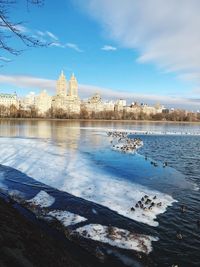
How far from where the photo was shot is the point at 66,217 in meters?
12.0

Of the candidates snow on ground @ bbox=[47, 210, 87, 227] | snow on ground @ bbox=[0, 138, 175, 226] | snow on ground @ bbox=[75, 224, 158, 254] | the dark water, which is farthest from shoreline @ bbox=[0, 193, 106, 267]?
snow on ground @ bbox=[0, 138, 175, 226]

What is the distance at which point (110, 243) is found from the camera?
9867 millimetres

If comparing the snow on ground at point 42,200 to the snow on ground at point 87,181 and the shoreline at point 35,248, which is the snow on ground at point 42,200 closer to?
the snow on ground at point 87,181

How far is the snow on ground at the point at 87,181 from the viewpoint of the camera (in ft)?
44.7

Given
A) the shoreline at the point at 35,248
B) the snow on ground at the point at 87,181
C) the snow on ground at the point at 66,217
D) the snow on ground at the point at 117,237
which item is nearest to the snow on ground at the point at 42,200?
the snow on ground at the point at 66,217

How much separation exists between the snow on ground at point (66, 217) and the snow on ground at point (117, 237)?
63 centimetres

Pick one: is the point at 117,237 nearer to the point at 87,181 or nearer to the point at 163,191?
the point at 163,191

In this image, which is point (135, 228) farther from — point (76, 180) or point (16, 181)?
point (16, 181)

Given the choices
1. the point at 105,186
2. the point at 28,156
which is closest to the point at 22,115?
the point at 28,156

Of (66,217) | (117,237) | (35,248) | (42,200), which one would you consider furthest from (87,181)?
(35,248)

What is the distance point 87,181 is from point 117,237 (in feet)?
25.3

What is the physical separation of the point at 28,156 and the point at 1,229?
61.7 ft

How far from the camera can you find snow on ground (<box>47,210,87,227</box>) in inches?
453

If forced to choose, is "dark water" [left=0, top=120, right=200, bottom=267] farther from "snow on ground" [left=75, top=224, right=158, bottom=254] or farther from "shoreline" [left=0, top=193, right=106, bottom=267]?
"shoreline" [left=0, top=193, right=106, bottom=267]
